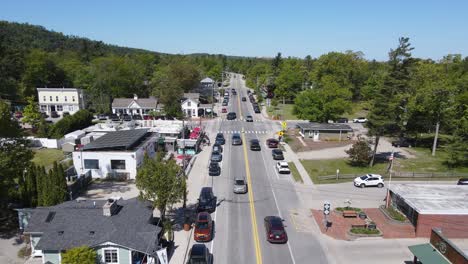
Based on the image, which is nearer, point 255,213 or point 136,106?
point 255,213

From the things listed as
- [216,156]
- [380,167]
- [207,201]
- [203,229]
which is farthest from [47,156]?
[380,167]

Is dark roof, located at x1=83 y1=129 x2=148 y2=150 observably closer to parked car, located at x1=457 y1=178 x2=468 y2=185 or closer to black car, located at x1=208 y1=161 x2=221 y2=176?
black car, located at x1=208 y1=161 x2=221 y2=176

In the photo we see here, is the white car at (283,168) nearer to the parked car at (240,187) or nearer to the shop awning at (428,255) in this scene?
the parked car at (240,187)

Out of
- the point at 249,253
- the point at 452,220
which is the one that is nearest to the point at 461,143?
the point at 452,220

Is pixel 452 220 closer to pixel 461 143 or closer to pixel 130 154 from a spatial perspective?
pixel 461 143

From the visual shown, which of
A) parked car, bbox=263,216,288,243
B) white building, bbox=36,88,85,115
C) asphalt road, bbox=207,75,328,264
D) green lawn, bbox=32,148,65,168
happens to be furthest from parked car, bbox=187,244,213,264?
white building, bbox=36,88,85,115

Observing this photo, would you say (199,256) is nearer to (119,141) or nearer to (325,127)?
(119,141)
